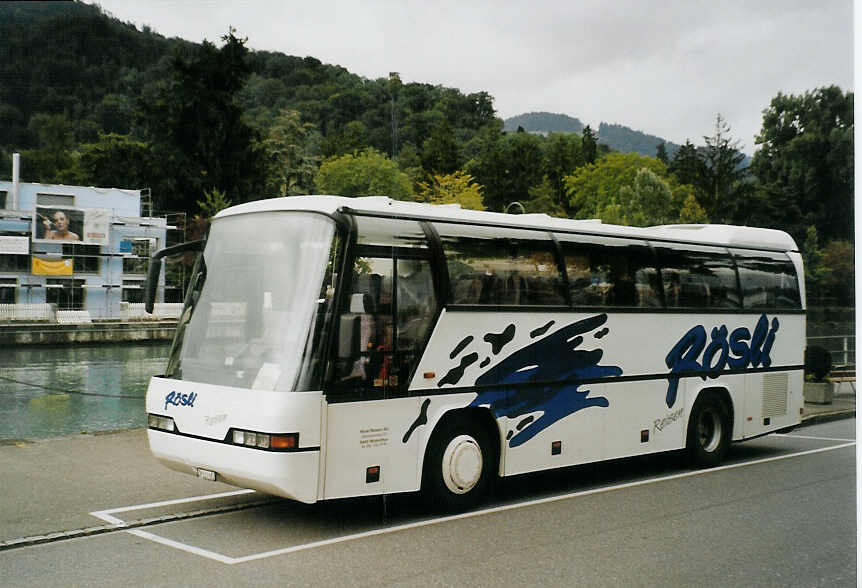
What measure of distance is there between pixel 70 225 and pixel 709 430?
61456 millimetres

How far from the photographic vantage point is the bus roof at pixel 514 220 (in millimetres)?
8023

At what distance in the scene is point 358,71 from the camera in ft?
35.2

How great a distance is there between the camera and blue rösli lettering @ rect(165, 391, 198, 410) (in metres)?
7.86

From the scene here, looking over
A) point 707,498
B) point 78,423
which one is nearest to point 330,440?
point 707,498

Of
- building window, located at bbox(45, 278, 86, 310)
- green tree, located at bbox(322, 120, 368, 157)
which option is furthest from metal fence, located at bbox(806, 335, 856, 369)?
building window, located at bbox(45, 278, 86, 310)

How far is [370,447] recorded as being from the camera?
7.77 metres

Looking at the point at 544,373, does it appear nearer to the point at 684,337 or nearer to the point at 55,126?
the point at 684,337

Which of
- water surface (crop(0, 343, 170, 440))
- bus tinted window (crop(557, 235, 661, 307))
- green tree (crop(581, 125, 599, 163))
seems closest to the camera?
bus tinted window (crop(557, 235, 661, 307))

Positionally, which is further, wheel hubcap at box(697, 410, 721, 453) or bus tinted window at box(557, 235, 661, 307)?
wheel hubcap at box(697, 410, 721, 453)

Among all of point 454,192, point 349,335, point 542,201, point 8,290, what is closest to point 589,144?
point 542,201

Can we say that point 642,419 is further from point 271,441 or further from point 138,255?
point 138,255

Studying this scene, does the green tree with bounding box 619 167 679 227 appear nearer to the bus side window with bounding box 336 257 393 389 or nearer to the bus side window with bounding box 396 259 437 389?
the bus side window with bounding box 396 259 437 389

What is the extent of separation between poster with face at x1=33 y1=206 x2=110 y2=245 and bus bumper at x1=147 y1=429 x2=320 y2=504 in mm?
61047

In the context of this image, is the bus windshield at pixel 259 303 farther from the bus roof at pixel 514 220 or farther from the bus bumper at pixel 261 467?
the bus bumper at pixel 261 467
